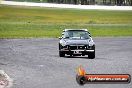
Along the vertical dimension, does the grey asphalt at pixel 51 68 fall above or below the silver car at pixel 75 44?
below

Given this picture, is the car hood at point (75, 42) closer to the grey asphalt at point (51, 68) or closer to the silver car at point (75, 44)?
the silver car at point (75, 44)

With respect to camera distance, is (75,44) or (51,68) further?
(51,68)

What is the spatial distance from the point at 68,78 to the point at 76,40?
3031 mm

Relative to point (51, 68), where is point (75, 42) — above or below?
above

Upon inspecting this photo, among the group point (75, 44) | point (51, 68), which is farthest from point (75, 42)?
point (51, 68)

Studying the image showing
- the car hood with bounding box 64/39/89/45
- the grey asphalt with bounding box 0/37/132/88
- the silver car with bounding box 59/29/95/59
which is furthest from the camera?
the car hood with bounding box 64/39/89/45

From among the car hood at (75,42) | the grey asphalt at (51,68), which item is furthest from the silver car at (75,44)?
the grey asphalt at (51,68)

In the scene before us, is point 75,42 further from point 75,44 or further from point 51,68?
point 51,68

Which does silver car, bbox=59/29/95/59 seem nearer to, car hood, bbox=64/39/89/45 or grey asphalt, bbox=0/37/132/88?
car hood, bbox=64/39/89/45

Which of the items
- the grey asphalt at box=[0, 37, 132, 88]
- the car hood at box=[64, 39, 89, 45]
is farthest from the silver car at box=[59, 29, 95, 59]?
the grey asphalt at box=[0, 37, 132, 88]

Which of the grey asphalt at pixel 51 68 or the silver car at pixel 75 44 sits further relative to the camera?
the silver car at pixel 75 44

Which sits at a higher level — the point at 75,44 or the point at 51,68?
the point at 75,44

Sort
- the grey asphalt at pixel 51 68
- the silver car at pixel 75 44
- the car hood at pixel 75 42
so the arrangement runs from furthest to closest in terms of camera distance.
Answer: the car hood at pixel 75 42 → the silver car at pixel 75 44 → the grey asphalt at pixel 51 68

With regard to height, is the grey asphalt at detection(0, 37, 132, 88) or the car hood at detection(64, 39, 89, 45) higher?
the car hood at detection(64, 39, 89, 45)
